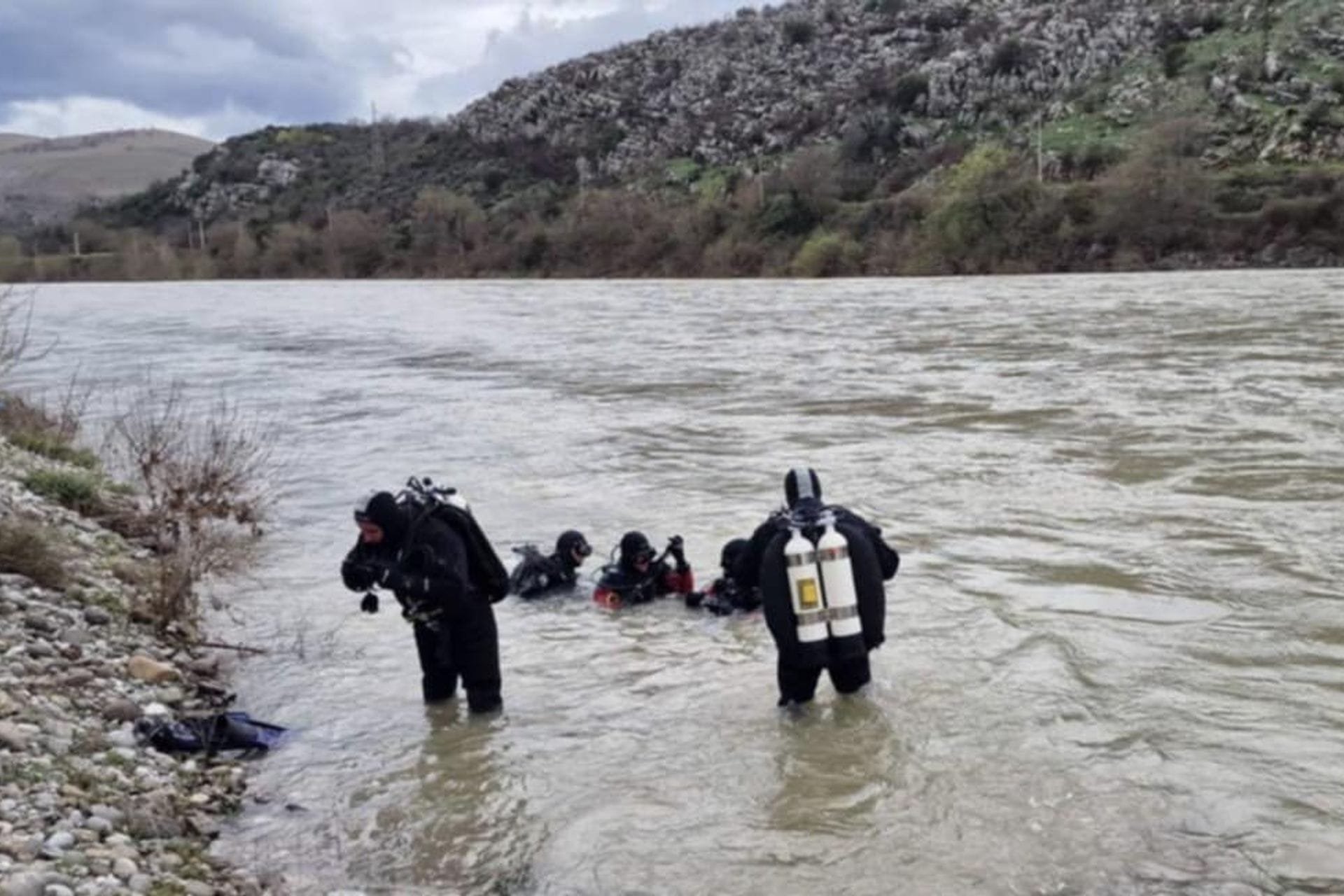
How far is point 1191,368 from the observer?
22.0 m

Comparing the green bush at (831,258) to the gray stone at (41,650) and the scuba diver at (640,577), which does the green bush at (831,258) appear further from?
the gray stone at (41,650)

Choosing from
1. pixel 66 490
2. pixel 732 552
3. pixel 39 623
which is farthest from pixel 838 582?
pixel 66 490

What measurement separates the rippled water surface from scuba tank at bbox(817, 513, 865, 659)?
22.5 inches

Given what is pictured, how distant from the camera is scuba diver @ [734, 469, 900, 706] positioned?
272 inches

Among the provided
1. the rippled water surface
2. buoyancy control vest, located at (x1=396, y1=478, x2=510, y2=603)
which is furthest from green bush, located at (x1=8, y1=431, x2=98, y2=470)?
buoyancy control vest, located at (x1=396, y1=478, x2=510, y2=603)

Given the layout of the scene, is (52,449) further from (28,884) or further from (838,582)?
(28,884)

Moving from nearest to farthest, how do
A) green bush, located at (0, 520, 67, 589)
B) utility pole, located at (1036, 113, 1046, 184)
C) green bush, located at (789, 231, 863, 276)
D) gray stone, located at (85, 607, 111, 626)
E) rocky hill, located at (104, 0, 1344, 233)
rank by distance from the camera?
gray stone, located at (85, 607, 111, 626)
green bush, located at (0, 520, 67, 589)
utility pole, located at (1036, 113, 1046, 184)
green bush, located at (789, 231, 863, 276)
rocky hill, located at (104, 0, 1344, 233)

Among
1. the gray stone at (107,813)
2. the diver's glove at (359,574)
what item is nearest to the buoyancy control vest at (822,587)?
the diver's glove at (359,574)

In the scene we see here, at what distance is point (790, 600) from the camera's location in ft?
22.9

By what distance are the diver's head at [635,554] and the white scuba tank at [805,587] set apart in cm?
327

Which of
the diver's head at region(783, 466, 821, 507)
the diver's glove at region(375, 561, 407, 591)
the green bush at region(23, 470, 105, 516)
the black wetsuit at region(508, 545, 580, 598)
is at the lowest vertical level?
the black wetsuit at region(508, 545, 580, 598)

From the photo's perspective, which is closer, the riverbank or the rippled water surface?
the riverbank

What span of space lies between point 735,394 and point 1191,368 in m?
7.49

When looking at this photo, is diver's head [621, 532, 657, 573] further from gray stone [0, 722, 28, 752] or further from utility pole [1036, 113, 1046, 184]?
utility pole [1036, 113, 1046, 184]
